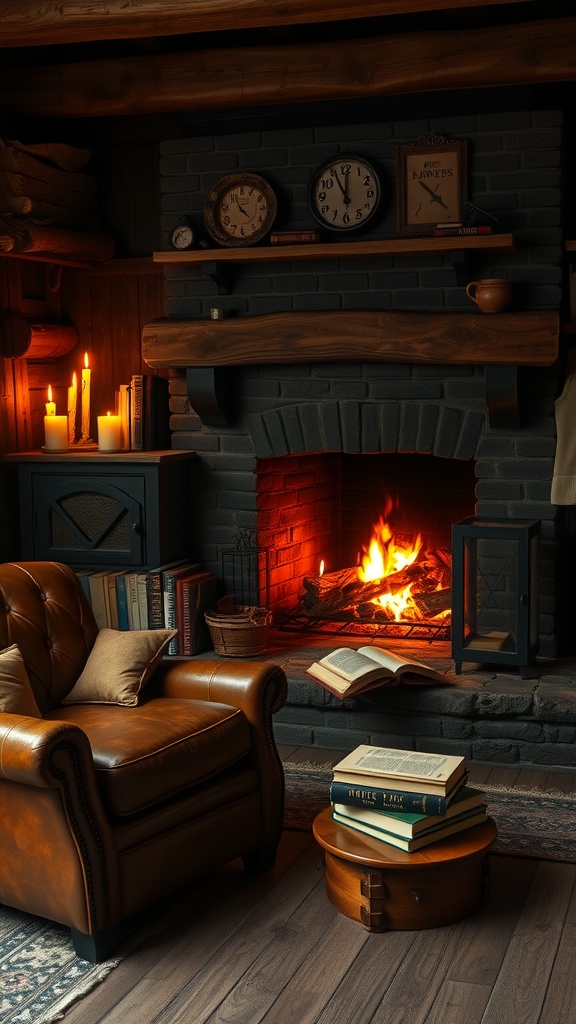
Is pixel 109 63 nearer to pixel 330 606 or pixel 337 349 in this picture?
pixel 337 349

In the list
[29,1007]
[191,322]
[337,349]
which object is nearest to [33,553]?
[191,322]

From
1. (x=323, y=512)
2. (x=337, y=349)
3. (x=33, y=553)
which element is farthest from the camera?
(x=323, y=512)

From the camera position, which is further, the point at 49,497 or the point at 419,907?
the point at 49,497

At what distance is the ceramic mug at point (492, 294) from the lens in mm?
4160

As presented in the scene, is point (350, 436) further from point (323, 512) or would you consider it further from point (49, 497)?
point (49, 497)

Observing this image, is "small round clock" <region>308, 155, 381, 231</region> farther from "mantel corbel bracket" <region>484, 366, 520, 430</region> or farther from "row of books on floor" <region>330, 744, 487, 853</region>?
"row of books on floor" <region>330, 744, 487, 853</region>

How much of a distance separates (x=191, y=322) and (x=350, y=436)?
782mm

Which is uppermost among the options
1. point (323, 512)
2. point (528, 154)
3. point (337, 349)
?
point (528, 154)

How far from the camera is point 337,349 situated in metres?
4.46

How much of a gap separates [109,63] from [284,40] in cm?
71

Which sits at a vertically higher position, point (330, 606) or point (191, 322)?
point (191, 322)

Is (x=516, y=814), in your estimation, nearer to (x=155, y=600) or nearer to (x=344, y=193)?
(x=155, y=600)

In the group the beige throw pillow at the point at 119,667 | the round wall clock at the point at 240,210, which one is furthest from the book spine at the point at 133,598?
the round wall clock at the point at 240,210

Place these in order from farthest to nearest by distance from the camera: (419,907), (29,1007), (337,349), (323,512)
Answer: (323,512)
(337,349)
(419,907)
(29,1007)
